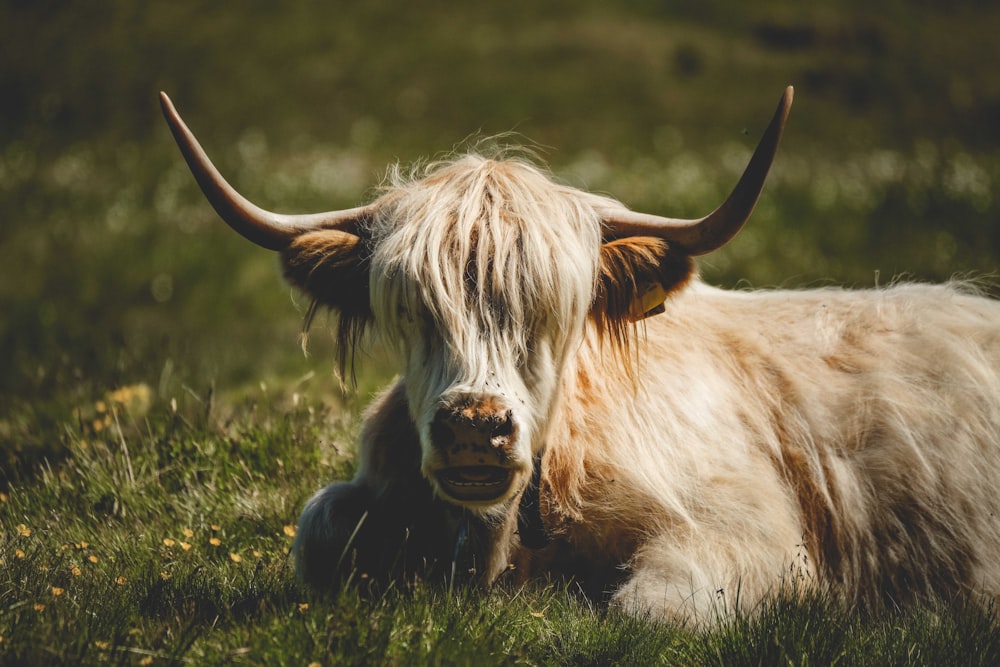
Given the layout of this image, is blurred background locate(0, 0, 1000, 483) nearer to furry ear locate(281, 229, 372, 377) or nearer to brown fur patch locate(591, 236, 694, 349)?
furry ear locate(281, 229, 372, 377)

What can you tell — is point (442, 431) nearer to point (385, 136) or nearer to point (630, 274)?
point (630, 274)

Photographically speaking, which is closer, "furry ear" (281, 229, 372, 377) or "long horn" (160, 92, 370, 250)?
"long horn" (160, 92, 370, 250)

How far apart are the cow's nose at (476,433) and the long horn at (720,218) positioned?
1.08 m

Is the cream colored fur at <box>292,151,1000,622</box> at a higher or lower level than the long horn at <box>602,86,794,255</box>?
lower

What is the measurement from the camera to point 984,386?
179 inches

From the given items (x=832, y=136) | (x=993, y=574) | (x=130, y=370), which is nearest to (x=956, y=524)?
(x=993, y=574)

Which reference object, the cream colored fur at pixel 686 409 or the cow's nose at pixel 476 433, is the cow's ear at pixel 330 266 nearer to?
the cream colored fur at pixel 686 409

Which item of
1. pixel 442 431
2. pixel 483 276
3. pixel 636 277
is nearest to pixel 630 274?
A: pixel 636 277

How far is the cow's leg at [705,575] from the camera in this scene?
11.9 ft

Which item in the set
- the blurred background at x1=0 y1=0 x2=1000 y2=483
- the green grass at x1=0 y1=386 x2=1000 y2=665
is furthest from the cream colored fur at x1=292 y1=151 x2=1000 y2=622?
the blurred background at x1=0 y1=0 x2=1000 y2=483

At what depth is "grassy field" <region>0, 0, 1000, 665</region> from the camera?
325 centimetres

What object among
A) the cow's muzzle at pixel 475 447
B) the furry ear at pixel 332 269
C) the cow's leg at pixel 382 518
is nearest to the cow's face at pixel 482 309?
the cow's muzzle at pixel 475 447

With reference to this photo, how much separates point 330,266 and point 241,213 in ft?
1.29

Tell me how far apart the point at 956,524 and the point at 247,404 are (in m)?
3.82
